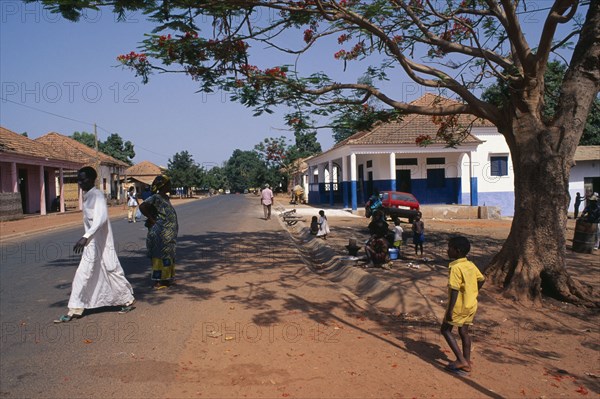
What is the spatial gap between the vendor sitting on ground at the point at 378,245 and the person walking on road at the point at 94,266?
493cm

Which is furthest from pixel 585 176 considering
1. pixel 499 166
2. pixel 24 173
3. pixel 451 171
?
pixel 24 173

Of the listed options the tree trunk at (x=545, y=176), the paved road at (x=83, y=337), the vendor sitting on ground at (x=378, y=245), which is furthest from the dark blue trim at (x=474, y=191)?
the paved road at (x=83, y=337)

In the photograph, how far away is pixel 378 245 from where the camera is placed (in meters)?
9.55

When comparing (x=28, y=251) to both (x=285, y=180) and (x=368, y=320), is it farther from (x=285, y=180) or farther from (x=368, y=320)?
(x=285, y=180)

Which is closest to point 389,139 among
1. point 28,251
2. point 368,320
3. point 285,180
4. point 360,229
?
point 360,229

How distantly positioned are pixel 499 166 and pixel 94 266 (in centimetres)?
2712

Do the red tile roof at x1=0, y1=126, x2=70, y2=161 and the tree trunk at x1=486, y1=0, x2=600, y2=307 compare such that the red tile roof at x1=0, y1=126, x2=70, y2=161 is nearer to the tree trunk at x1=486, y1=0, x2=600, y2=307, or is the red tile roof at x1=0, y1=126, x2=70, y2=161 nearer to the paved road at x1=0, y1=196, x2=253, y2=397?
the paved road at x1=0, y1=196, x2=253, y2=397

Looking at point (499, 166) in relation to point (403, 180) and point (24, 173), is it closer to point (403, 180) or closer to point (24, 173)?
point (403, 180)

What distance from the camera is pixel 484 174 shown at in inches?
1129

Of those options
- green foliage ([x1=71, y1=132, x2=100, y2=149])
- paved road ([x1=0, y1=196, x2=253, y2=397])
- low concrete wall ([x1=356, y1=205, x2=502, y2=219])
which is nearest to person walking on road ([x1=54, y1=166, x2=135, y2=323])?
paved road ([x1=0, y1=196, x2=253, y2=397])

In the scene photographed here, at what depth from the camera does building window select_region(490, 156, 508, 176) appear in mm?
28837

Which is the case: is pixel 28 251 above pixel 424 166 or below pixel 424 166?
below

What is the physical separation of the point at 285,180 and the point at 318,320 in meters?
63.5

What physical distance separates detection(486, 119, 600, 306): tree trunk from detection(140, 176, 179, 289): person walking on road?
511cm
